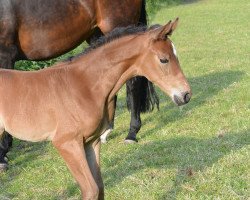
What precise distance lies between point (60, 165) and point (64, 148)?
199 centimetres

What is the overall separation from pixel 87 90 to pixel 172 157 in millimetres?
2023

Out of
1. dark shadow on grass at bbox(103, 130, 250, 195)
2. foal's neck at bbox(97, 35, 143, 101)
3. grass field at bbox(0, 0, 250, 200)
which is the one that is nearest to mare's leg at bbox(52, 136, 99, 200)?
foal's neck at bbox(97, 35, 143, 101)

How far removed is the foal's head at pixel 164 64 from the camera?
3.53 m

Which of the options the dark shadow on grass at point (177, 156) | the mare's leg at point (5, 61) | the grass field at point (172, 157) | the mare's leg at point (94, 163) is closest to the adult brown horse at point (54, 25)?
the mare's leg at point (5, 61)

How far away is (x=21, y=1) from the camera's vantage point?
5.39 m

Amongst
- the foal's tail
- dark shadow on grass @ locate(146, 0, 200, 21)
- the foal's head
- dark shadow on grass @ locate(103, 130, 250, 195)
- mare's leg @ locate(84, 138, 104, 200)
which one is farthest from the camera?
dark shadow on grass @ locate(146, 0, 200, 21)

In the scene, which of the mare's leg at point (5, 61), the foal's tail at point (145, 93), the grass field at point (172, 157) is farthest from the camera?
the foal's tail at point (145, 93)

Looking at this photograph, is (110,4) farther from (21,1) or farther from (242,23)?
(242,23)

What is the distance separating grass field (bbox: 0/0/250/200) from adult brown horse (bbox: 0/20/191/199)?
3.59ft

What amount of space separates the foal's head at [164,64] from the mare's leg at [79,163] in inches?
27.0

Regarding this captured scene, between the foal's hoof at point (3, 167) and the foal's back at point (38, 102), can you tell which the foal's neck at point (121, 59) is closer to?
the foal's back at point (38, 102)

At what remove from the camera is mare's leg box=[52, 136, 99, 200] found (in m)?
3.41

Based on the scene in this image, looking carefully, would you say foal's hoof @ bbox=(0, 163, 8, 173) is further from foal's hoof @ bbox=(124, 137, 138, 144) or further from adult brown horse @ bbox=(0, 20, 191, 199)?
adult brown horse @ bbox=(0, 20, 191, 199)

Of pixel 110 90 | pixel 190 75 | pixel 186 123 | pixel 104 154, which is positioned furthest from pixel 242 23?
pixel 110 90
